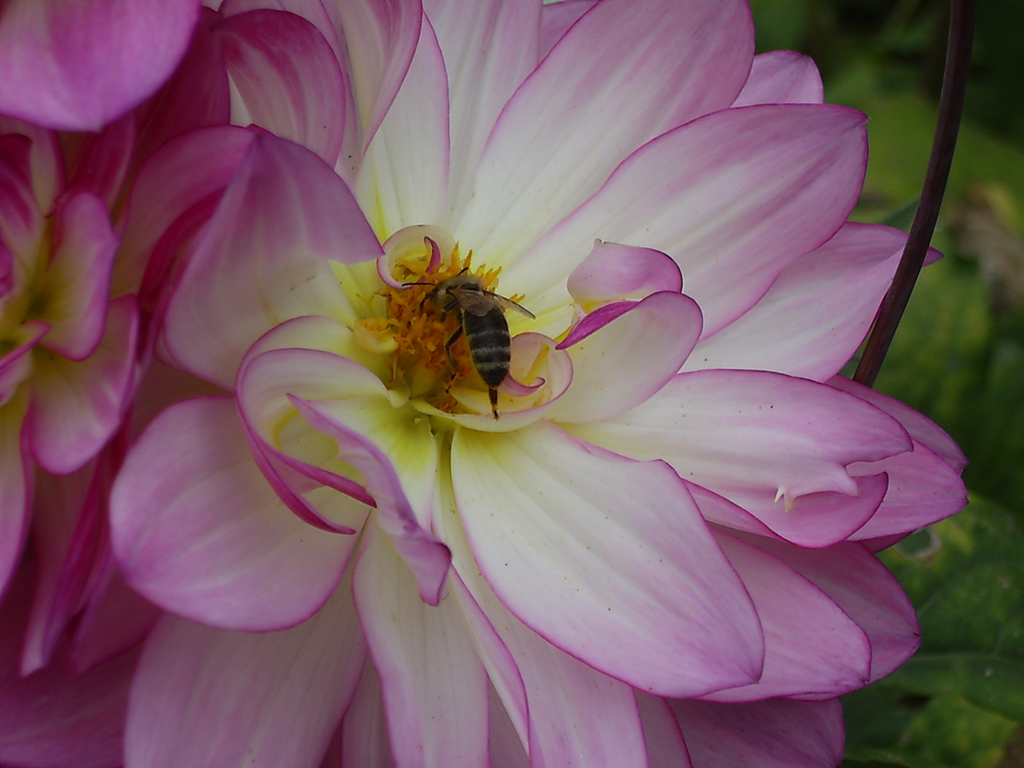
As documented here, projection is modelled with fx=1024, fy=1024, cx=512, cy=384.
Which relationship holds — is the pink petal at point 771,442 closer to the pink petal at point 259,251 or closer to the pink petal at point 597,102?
the pink petal at point 597,102

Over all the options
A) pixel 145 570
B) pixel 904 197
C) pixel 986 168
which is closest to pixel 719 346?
pixel 145 570

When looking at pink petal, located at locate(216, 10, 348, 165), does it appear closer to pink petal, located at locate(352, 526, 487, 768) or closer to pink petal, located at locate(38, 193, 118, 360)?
pink petal, located at locate(38, 193, 118, 360)

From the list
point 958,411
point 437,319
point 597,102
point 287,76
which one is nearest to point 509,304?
point 437,319

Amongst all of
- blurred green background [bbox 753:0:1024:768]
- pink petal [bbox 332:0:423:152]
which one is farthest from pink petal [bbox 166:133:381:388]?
blurred green background [bbox 753:0:1024:768]

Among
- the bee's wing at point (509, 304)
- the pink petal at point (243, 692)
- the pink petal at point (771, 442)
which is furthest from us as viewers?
the bee's wing at point (509, 304)

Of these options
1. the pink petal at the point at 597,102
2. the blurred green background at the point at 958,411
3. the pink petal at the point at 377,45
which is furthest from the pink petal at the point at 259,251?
the blurred green background at the point at 958,411

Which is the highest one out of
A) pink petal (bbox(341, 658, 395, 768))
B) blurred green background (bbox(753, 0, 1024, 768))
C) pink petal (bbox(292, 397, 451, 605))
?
pink petal (bbox(292, 397, 451, 605))
